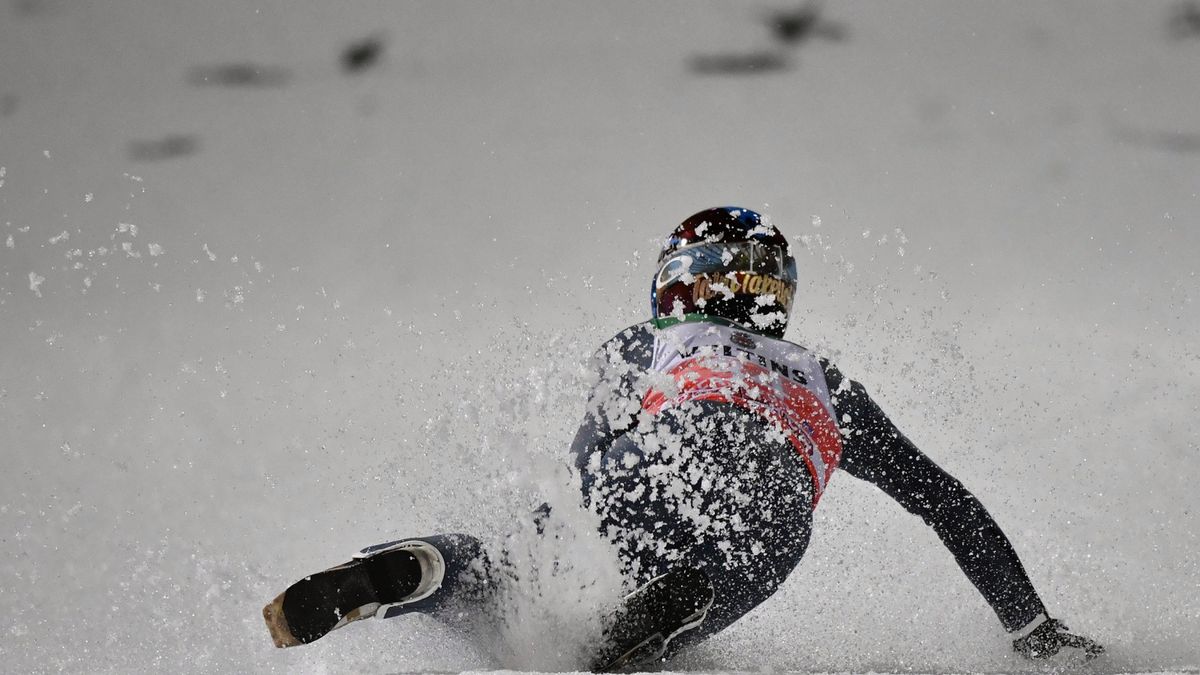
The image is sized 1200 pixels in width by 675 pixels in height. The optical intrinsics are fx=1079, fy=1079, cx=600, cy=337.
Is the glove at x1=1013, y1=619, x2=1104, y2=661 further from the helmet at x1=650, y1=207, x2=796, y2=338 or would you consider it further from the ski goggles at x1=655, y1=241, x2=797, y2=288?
the ski goggles at x1=655, y1=241, x2=797, y2=288

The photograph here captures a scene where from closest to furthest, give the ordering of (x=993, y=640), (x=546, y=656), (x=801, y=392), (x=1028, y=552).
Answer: (x=546, y=656), (x=801, y=392), (x=993, y=640), (x=1028, y=552)

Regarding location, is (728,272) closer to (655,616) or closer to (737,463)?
(737,463)

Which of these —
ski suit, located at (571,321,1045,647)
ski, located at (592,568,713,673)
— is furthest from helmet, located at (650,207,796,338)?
ski, located at (592,568,713,673)

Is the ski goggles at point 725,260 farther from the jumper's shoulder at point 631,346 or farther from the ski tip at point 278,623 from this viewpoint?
the ski tip at point 278,623

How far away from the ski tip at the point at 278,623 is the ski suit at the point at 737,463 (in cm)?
75

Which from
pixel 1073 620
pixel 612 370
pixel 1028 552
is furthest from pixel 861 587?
pixel 1028 552

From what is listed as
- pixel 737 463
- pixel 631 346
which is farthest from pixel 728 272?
pixel 737 463

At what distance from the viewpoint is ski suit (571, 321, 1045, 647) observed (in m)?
2.45

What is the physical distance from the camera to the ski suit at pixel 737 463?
245 centimetres

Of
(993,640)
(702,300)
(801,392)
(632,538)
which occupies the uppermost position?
(702,300)

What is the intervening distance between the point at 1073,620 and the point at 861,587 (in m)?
0.68

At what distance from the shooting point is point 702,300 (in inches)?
120

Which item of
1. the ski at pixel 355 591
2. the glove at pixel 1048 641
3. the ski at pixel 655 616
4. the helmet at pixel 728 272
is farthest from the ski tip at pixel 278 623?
the glove at pixel 1048 641

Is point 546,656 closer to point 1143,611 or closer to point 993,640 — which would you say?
point 993,640
